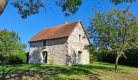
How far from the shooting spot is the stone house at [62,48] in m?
14.9

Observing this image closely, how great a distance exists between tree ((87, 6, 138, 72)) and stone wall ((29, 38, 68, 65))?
5.88 meters

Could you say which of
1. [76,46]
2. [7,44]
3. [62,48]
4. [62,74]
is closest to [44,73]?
[62,74]

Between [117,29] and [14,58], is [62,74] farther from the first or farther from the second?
[14,58]

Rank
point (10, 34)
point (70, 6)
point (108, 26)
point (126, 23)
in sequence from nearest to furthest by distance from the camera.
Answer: point (70, 6) < point (126, 23) < point (108, 26) < point (10, 34)

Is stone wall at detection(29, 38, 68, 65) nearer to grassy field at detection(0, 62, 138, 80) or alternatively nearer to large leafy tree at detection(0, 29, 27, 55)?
grassy field at detection(0, 62, 138, 80)

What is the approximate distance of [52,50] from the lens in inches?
637

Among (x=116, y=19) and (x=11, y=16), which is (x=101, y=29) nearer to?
(x=116, y=19)

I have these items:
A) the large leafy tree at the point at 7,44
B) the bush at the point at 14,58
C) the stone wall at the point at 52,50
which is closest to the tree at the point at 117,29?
the stone wall at the point at 52,50

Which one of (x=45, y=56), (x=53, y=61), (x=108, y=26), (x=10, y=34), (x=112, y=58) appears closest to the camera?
(x=108, y=26)

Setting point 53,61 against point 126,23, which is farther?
point 53,61

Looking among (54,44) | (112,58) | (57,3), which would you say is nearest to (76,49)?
(54,44)

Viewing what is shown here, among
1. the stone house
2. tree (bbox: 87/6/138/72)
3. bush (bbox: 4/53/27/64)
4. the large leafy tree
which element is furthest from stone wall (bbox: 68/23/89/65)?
the large leafy tree

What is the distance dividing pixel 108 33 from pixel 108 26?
2.19 feet

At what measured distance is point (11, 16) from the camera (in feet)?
17.6
